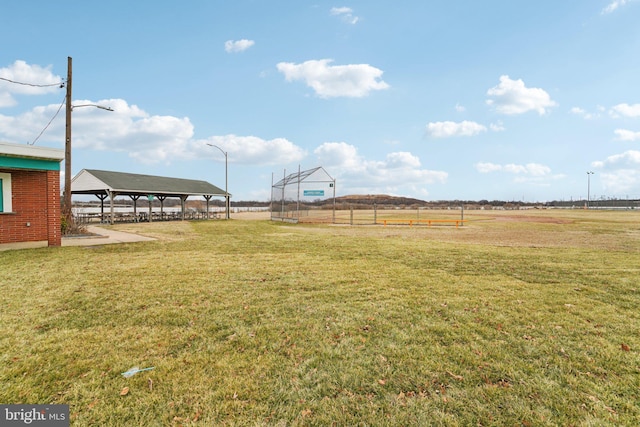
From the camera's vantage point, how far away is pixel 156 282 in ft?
21.3

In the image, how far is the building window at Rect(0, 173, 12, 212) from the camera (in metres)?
11.1

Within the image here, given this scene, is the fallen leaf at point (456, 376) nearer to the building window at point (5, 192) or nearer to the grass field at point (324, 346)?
the grass field at point (324, 346)

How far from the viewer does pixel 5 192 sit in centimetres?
1117

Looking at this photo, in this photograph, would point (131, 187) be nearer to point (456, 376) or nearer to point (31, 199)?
point (31, 199)

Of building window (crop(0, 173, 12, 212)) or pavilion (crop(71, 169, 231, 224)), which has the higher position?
pavilion (crop(71, 169, 231, 224))

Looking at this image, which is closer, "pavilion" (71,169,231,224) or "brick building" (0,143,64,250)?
"brick building" (0,143,64,250)

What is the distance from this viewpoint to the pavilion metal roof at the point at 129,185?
2542 cm

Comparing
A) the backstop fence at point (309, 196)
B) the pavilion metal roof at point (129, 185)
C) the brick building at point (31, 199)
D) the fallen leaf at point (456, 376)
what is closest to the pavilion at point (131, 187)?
the pavilion metal roof at point (129, 185)

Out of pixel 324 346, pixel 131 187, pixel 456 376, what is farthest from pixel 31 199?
pixel 131 187

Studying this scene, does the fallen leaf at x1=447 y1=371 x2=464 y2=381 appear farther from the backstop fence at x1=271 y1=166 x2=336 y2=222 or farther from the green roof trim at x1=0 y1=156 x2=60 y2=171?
the backstop fence at x1=271 y1=166 x2=336 y2=222

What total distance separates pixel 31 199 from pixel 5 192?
71 cm

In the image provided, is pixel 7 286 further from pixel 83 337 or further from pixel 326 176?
pixel 326 176

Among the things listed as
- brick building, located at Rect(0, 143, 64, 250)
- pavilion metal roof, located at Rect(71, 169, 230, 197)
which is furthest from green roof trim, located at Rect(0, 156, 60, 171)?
pavilion metal roof, located at Rect(71, 169, 230, 197)

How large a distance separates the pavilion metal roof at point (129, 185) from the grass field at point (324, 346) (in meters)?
20.6
